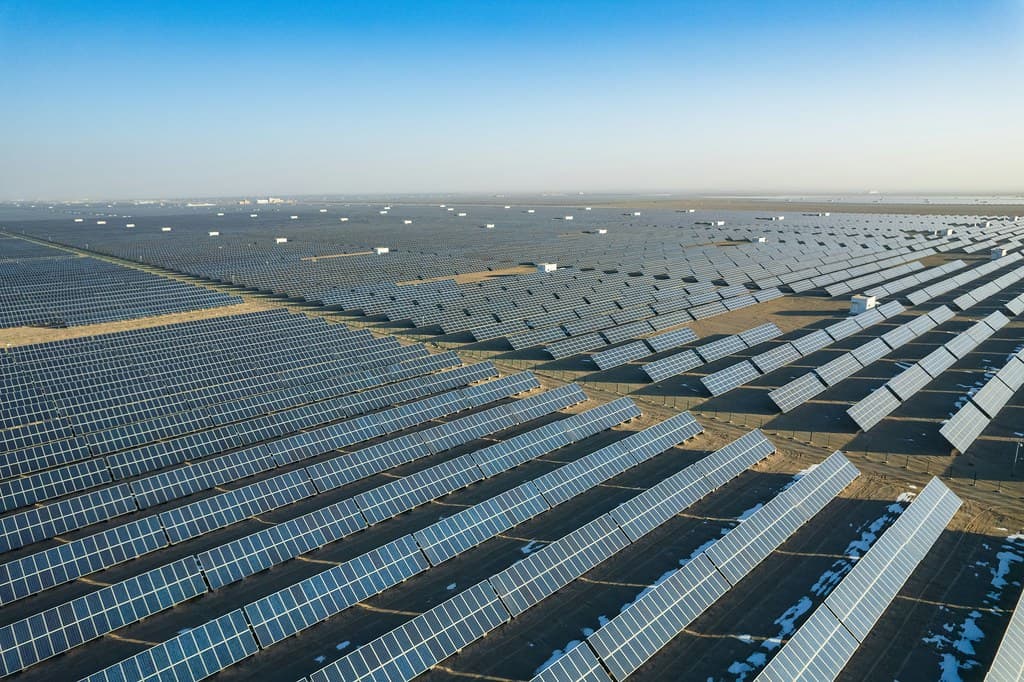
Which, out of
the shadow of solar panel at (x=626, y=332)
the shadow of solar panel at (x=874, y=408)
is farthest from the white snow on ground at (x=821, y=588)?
the shadow of solar panel at (x=626, y=332)

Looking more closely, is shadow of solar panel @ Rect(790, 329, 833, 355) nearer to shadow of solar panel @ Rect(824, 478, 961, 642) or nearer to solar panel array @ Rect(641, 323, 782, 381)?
solar panel array @ Rect(641, 323, 782, 381)

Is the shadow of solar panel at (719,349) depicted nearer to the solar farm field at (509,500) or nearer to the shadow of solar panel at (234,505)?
the solar farm field at (509,500)

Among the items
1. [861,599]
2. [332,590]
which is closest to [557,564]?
[332,590]

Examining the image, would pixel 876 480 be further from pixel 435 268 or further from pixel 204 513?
pixel 435 268

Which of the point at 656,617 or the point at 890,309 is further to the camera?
the point at 890,309

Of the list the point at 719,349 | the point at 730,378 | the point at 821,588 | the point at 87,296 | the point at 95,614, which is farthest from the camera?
the point at 87,296

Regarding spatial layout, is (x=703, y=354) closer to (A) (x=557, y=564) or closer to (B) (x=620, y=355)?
(B) (x=620, y=355)

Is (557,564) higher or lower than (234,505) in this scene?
lower
